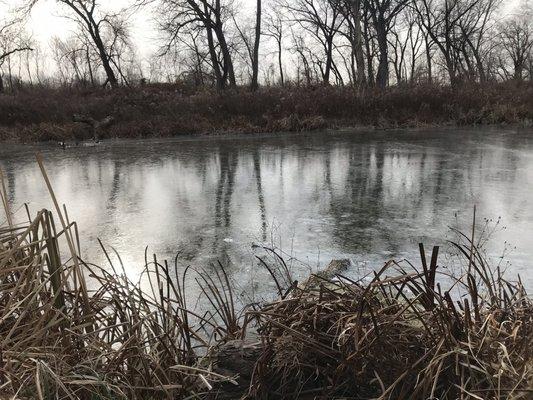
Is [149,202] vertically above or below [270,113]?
below

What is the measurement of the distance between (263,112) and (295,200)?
46.8 feet

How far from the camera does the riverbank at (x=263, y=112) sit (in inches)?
767

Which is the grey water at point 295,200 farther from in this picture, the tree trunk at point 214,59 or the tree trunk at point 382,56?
the tree trunk at point 382,56

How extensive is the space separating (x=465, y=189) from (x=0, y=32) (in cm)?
3187

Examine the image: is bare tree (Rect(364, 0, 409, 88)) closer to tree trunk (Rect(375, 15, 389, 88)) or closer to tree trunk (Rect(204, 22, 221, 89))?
tree trunk (Rect(375, 15, 389, 88))

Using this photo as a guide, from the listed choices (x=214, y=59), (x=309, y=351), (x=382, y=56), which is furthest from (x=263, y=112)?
(x=309, y=351)

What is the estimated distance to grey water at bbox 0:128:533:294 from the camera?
15.6 ft

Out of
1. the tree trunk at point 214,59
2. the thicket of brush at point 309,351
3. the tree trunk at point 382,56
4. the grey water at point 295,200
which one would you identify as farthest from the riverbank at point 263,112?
the thicket of brush at point 309,351

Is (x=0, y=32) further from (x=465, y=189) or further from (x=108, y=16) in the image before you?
(x=465, y=189)

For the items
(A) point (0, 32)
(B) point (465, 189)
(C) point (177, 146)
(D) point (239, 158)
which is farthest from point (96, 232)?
(A) point (0, 32)

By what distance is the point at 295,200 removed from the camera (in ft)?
22.8

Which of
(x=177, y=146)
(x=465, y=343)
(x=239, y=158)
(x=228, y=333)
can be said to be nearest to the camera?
(x=465, y=343)

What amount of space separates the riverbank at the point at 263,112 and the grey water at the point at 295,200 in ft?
20.4

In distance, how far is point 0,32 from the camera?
97.6ft
